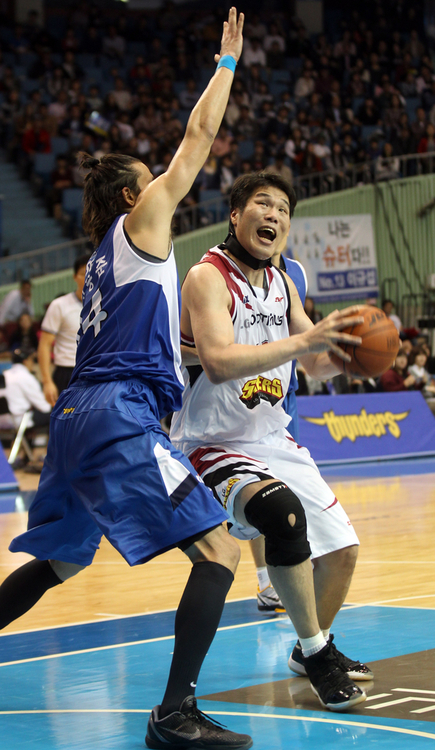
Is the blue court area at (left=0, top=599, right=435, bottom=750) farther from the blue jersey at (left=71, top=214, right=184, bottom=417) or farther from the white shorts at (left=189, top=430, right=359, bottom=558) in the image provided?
A: the blue jersey at (left=71, top=214, right=184, bottom=417)

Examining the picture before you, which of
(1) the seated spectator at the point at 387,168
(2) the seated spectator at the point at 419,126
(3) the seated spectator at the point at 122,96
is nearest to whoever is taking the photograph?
(3) the seated spectator at the point at 122,96

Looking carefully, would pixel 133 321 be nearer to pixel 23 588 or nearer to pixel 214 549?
pixel 214 549

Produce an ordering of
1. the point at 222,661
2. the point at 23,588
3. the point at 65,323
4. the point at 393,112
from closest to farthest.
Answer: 1. the point at 23,588
2. the point at 222,661
3. the point at 65,323
4. the point at 393,112

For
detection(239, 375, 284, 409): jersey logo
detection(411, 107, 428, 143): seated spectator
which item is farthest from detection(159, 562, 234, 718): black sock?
detection(411, 107, 428, 143): seated spectator

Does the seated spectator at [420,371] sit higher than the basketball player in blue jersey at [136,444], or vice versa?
the basketball player in blue jersey at [136,444]

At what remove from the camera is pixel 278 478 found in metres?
3.79

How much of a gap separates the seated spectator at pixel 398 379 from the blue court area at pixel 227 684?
912 cm

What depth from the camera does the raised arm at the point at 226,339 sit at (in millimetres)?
3105

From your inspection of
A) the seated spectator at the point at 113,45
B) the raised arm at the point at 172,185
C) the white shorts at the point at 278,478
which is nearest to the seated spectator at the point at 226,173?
the seated spectator at the point at 113,45

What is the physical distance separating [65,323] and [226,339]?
17.7 ft

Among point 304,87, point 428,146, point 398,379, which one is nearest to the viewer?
point 398,379

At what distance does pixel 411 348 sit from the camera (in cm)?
1574

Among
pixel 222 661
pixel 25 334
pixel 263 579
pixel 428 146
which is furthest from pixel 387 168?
pixel 222 661

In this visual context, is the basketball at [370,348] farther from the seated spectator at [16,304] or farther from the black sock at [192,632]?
the seated spectator at [16,304]
